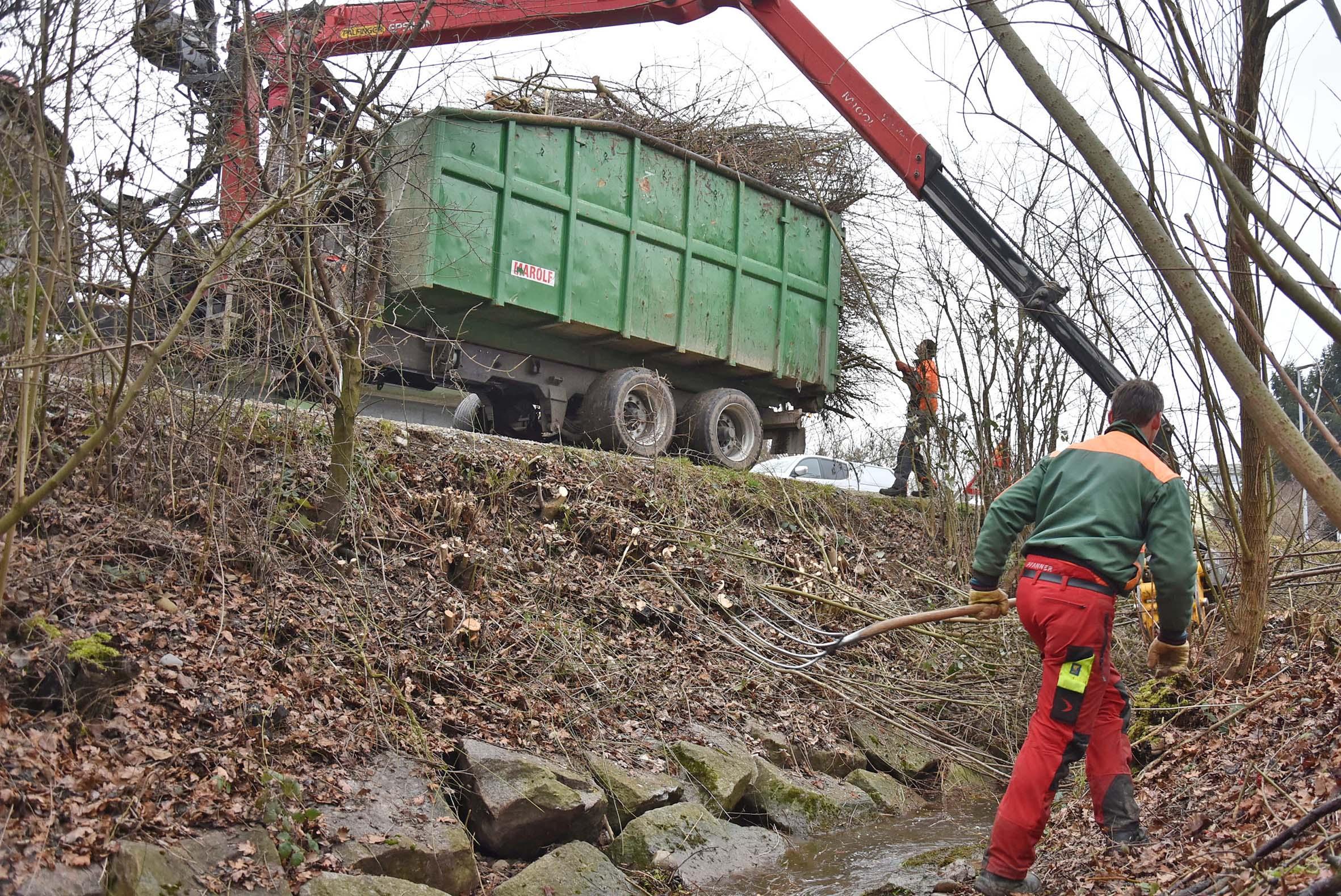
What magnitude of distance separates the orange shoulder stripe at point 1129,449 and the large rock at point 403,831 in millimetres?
2978

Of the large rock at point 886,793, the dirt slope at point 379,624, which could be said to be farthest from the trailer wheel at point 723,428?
the large rock at point 886,793

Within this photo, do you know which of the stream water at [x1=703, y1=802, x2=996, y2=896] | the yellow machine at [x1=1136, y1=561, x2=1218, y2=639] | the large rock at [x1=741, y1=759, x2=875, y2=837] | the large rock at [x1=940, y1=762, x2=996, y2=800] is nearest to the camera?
the stream water at [x1=703, y1=802, x2=996, y2=896]

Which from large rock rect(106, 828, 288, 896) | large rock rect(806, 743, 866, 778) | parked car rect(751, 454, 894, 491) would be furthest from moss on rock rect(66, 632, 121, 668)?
parked car rect(751, 454, 894, 491)

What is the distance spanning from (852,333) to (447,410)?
542 centimetres

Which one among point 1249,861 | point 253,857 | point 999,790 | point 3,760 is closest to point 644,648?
point 999,790

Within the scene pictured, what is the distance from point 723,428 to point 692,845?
5919mm

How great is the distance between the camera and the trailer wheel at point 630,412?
Answer: 9406mm

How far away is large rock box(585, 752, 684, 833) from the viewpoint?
17.5 ft

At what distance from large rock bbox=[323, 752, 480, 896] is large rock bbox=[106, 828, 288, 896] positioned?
34 centimetres

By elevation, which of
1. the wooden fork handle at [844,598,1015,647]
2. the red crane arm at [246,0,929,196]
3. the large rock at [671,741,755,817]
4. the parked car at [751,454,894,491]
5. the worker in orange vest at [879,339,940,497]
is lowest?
the large rock at [671,741,755,817]

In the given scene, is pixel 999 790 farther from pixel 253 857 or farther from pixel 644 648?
pixel 253 857

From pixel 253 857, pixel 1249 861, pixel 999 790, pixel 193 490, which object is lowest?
pixel 999 790

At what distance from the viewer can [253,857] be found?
3898 millimetres

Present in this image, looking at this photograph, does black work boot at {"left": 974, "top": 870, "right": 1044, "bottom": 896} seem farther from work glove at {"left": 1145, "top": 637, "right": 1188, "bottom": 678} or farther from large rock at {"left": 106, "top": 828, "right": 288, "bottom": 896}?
large rock at {"left": 106, "top": 828, "right": 288, "bottom": 896}
